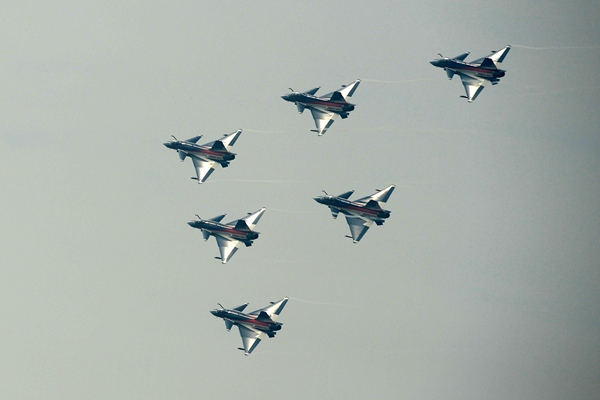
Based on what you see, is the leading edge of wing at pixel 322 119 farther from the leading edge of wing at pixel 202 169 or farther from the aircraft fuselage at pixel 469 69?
the aircraft fuselage at pixel 469 69

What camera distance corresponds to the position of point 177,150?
185 m

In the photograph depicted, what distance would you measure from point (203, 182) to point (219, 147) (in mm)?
4612

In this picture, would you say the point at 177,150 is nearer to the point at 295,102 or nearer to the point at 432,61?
the point at 295,102

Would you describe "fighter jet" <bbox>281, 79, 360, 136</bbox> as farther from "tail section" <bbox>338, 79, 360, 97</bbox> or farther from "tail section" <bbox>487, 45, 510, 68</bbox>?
"tail section" <bbox>487, 45, 510, 68</bbox>

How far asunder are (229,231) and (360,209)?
15.1m

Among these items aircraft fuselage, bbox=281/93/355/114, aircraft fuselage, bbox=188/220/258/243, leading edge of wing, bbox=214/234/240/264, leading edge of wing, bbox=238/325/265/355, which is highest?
aircraft fuselage, bbox=281/93/355/114

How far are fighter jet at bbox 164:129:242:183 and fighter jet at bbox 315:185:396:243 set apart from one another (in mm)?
11838

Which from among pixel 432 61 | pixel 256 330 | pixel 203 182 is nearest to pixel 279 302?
pixel 256 330

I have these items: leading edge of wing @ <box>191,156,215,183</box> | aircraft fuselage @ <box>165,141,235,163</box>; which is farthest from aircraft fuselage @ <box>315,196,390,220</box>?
leading edge of wing @ <box>191,156,215,183</box>

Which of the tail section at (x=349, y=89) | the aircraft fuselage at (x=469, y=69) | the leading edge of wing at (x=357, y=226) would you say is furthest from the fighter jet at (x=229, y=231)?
the aircraft fuselage at (x=469, y=69)

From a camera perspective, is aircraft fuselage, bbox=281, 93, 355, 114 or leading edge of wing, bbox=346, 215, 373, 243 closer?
leading edge of wing, bbox=346, 215, 373, 243

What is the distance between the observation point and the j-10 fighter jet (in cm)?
17825

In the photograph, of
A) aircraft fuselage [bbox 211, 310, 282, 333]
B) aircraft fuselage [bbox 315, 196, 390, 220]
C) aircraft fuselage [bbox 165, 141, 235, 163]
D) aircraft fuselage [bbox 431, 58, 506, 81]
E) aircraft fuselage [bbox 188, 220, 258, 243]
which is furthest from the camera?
aircraft fuselage [bbox 165, 141, 235, 163]

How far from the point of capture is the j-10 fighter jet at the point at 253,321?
178 meters
